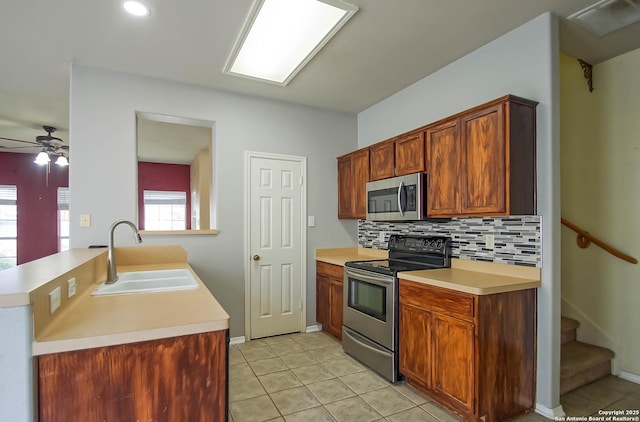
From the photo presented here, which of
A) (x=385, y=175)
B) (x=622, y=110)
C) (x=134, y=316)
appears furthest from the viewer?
(x=385, y=175)

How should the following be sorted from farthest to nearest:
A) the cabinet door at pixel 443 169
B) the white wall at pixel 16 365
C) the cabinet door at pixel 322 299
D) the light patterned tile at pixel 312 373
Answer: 1. the cabinet door at pixel 322 299
2. the light patterned tile at pixel 312 373
3. the cabinet door at pixel 443 169
4. the white wall at pixel 16 365

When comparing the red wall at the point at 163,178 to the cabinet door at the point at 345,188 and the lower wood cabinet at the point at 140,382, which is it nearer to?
the cabinet door at the point at 345,188

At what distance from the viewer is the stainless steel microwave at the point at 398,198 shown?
2.81 meters

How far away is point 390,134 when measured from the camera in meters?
3.71

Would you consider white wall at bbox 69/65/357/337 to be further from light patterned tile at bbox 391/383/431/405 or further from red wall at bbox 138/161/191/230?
red wall at bbox 138/161/191/230

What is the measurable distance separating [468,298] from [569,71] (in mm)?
2474

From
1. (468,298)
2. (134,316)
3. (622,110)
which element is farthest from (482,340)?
(622,110)

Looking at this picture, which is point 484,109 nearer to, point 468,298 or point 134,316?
point 468,298

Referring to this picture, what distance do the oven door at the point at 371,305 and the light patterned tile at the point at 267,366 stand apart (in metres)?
0.70

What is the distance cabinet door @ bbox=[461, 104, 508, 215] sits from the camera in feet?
→ 7.21

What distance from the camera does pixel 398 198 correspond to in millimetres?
2998

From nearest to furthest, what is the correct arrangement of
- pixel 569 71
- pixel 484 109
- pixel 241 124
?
pixel 484 109 < pixel 569 71 < pixel 241 124

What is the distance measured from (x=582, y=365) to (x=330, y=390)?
1.89 metres

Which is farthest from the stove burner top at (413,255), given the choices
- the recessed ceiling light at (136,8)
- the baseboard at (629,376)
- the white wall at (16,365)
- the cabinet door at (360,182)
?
the recessed ceiling light at (136,8)
